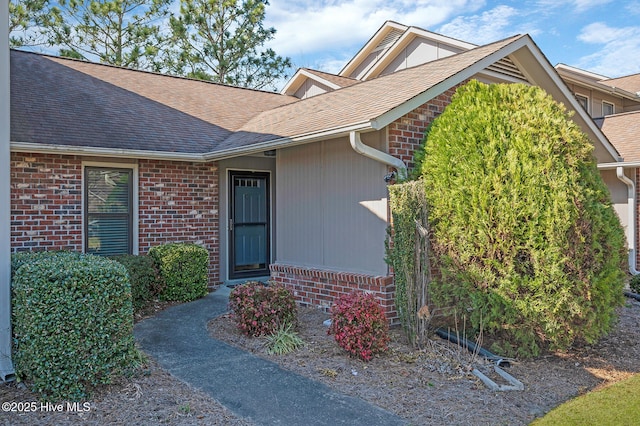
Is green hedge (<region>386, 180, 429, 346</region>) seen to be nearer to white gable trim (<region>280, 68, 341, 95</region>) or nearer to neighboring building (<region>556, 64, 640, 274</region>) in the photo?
neighboring building (<region>556, 64, 640, 274</region>)

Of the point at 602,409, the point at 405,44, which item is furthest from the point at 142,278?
the point at 405,44

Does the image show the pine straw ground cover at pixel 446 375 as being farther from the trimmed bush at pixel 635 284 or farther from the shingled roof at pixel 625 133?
the shingled roof at pixel 625 133

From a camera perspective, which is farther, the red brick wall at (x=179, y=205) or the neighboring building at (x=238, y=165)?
the red brick wall at (x=179, y=205)

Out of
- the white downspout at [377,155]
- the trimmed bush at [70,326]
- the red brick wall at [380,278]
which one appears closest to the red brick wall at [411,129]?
the red brick wall at [380,278]

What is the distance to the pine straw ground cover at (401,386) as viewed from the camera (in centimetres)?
400

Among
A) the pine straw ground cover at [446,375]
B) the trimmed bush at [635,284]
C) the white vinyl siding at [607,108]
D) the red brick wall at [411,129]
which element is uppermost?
the white vinyl siding at [607,108]

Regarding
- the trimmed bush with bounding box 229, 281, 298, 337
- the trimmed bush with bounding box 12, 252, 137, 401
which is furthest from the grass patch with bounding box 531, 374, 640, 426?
the trimmed bush with bounding box 12, 252, 137, 401

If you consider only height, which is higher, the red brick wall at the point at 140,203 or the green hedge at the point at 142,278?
the red brick wall at the point at 140,203

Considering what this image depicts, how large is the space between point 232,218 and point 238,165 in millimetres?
1040

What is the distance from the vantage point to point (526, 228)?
534cm

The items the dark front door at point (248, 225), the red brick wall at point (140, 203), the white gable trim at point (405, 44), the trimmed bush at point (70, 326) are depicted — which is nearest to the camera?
the trimmed bush at point (70, 326)

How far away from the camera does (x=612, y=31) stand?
590 inches

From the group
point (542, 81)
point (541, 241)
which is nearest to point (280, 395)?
point (541, 241)

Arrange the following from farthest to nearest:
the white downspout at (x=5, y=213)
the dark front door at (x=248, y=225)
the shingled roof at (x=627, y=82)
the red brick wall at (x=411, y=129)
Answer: the shingled roof at (x=627, y=82) < the dark front door at (x=248, y=225) < the red brick wall at (x=411, y=129) < the white downspout at (x=5, y=213)
